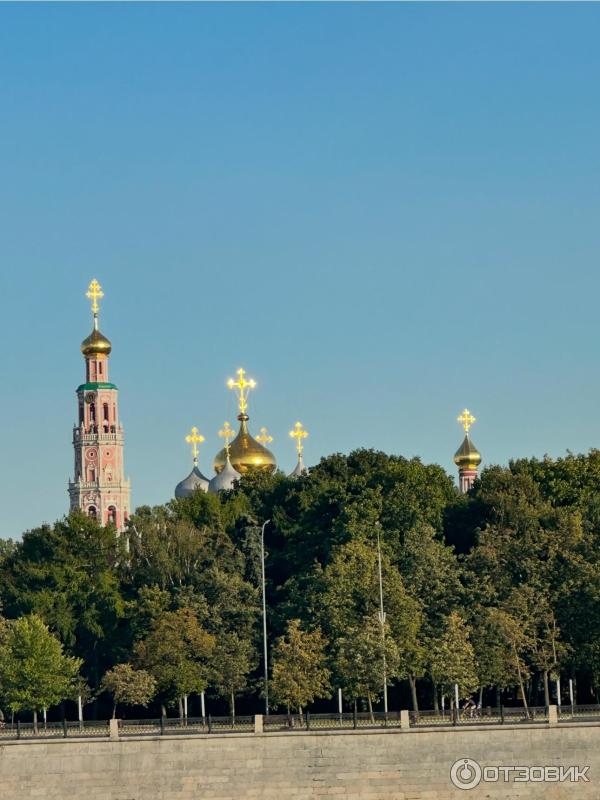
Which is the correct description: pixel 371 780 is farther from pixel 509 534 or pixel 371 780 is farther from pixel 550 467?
pixel 550 467

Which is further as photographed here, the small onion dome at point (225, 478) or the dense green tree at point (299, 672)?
the small onion dome at point (225, 478)

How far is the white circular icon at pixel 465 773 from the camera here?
4343 inches

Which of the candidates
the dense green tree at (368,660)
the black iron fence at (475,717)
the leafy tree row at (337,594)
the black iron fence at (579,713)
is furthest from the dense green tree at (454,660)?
the black iron fence at (579,713)

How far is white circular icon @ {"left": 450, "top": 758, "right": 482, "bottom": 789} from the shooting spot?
110312 mm

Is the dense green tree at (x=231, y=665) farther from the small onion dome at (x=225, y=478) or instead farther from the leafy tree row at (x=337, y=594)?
the small onion dome at (x=225, y=478)

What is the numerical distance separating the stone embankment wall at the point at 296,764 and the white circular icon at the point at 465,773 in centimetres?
27

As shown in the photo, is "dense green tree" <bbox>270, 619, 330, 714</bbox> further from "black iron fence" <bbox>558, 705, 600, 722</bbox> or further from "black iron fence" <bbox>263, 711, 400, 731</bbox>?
"black iron fence" <bbox>558, 705, 600, 722</bbox>

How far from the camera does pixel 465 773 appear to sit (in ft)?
Answer: 363

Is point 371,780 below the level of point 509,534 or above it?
below

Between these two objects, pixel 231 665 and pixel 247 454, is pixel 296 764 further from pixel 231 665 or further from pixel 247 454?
pixel 247 454

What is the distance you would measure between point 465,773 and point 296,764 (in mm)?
8050

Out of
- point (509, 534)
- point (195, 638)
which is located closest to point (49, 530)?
point (195, 638)

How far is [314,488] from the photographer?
145875 mm

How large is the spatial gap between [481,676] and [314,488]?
26501 millimetres
